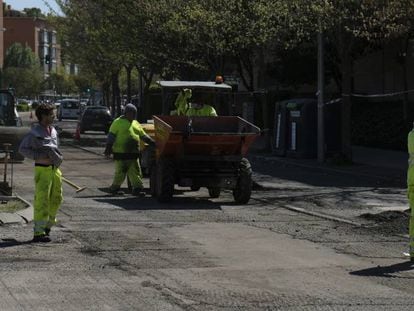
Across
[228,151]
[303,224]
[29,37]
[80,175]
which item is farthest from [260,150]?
[29,37]

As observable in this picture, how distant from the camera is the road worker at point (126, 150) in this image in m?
15.0

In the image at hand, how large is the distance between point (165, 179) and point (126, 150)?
158 centimetres

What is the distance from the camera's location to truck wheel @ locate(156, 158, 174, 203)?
1374 cm

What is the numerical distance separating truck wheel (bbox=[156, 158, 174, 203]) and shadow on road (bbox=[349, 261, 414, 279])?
222 inches

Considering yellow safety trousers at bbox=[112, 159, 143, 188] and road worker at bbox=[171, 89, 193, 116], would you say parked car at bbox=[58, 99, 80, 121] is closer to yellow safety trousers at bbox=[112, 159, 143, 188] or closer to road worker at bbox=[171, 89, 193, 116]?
road worker at bbox=[171, 89, 193, 116]

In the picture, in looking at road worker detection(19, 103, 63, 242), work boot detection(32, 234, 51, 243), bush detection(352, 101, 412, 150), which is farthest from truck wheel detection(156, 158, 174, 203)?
bush detection(352, 101, 412, 150)

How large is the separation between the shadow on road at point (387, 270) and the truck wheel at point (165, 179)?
18.5ft

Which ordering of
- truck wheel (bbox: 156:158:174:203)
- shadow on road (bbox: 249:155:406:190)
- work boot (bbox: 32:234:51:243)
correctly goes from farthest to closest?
shadow on road (bbox: 249:155:406:190), truck wheel (bbox: 156:158:174:203), work boot (bbox: 32:234:51:243)

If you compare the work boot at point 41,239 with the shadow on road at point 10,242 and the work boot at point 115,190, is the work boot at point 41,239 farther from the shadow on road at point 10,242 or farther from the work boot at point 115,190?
the work boot at point 115,190

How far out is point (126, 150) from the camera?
15.0 metres

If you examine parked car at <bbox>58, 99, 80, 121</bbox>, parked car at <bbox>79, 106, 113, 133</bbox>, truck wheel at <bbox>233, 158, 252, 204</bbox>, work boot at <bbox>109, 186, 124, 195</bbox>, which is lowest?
work boot at <bbox>109, 186, 124, 195</bbox>

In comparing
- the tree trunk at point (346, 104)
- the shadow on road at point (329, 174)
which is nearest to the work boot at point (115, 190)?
the shadow on road at point (329, 174)

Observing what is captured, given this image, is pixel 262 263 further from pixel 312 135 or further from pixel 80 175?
pixel 312 135

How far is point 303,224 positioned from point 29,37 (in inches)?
5601
